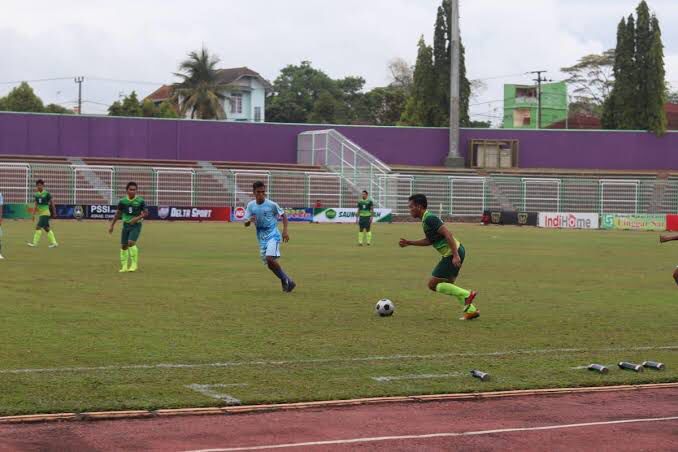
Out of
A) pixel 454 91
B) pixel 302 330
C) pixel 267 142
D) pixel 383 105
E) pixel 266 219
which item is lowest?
pixel 302 330

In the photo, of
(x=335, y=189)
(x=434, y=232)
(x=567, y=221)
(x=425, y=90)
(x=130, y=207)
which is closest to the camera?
(x=434, y=232)

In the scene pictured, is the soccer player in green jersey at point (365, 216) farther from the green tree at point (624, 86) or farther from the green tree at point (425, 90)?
the green tree at point (624, 86)

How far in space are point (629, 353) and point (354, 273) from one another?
11.2 meters

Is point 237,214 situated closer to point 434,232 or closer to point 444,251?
point 444,251

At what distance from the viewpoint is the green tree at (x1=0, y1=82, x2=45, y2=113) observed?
9019 cm

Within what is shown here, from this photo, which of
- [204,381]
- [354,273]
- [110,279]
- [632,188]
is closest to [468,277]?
[354,273]

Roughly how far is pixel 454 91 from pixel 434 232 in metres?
50.0

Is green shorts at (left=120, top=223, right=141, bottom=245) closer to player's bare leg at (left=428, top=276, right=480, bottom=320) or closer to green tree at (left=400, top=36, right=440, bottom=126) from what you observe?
player's bare leg at (left=428, top=276, right=480, bottom=320)

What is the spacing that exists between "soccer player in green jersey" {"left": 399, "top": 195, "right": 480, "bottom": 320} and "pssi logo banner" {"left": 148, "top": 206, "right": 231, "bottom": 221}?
138 ft

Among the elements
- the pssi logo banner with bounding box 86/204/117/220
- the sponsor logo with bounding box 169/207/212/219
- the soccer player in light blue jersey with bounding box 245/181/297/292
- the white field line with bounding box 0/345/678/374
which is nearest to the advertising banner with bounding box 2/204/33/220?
the pssi logo banner with bounding box 86/204/117/220

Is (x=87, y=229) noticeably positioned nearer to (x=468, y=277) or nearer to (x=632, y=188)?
(x=468, y=277)

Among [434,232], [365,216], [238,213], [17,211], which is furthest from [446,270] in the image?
[238,213]

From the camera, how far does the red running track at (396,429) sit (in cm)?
735

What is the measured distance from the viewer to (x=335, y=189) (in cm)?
6141
